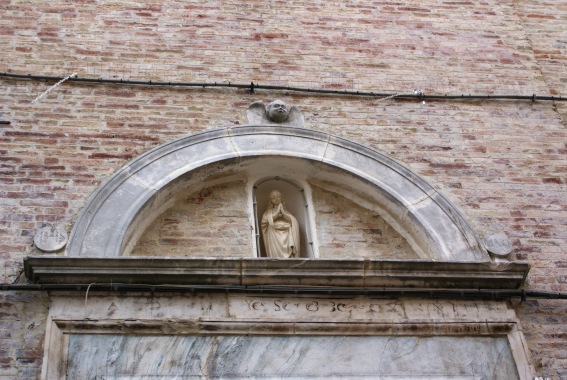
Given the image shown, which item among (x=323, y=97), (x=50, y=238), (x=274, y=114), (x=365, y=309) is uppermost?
(x=323, y=97)

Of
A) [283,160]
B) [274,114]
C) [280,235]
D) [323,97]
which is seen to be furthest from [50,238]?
[323,97]

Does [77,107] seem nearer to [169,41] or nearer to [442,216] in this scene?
[169,41]

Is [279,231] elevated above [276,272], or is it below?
above

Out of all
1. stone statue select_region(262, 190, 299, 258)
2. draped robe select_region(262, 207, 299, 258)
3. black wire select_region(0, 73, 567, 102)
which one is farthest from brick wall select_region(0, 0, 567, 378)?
draped robe select_region(262, 207, 299, 258)

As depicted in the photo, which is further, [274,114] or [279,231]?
[274,114]

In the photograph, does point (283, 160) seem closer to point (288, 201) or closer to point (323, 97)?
point (288, 201)

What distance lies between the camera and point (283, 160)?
8.59 meters

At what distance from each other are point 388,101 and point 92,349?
3.70 meters

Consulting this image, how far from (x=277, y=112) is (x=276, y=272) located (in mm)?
1806

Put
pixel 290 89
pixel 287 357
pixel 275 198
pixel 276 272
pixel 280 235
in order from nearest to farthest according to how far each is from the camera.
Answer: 1. pixel 287 357
2. pixel 276 272
3. pixel 280 235
4. pixel 275 198
5. pixel 290 89

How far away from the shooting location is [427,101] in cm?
932

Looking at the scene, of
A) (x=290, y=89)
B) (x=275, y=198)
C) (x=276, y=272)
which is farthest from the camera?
(x=290, y=89)

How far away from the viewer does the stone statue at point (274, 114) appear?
8.77 meters

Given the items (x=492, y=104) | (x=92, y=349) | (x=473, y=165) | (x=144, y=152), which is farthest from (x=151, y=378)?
(x=492, y=104)
